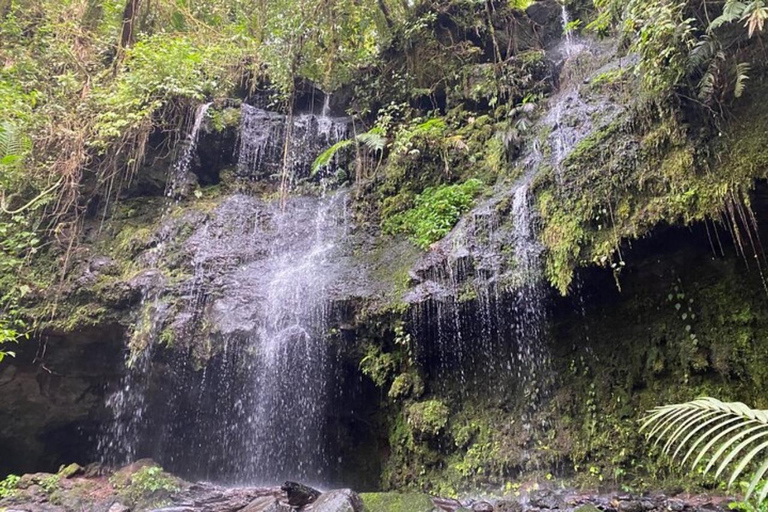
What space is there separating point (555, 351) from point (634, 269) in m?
1.47

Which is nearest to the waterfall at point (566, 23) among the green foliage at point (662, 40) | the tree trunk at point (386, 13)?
the tree trunk at point (386, 13)

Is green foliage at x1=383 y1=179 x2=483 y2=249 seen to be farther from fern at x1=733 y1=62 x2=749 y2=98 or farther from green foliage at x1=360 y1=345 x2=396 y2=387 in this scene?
fern at x1=733 y1=62 x2=749 y2=98

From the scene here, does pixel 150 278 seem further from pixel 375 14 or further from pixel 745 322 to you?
pixel 745 322

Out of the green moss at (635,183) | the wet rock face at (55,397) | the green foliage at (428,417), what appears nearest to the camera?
the green moss at (635,183)

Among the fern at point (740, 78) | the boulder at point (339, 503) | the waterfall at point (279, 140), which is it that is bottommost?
the boulder at point (339, 503)

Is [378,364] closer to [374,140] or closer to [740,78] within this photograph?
[374,140]

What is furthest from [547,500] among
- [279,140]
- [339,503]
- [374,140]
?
[279,140]

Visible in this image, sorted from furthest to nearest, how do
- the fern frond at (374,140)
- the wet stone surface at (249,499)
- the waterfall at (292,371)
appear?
the fern frond at (374,140)
the waterfall at (292,371)
the wet stone surface at (249,499)

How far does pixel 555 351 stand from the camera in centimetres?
635

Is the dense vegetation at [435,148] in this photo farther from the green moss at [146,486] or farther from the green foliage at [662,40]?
the green moss at [146,486]

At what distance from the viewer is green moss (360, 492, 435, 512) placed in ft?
15.6

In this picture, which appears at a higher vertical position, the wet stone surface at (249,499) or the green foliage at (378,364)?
the green foliage at (378,364)

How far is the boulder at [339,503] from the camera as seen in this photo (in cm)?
450

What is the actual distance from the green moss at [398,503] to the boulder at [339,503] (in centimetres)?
21
